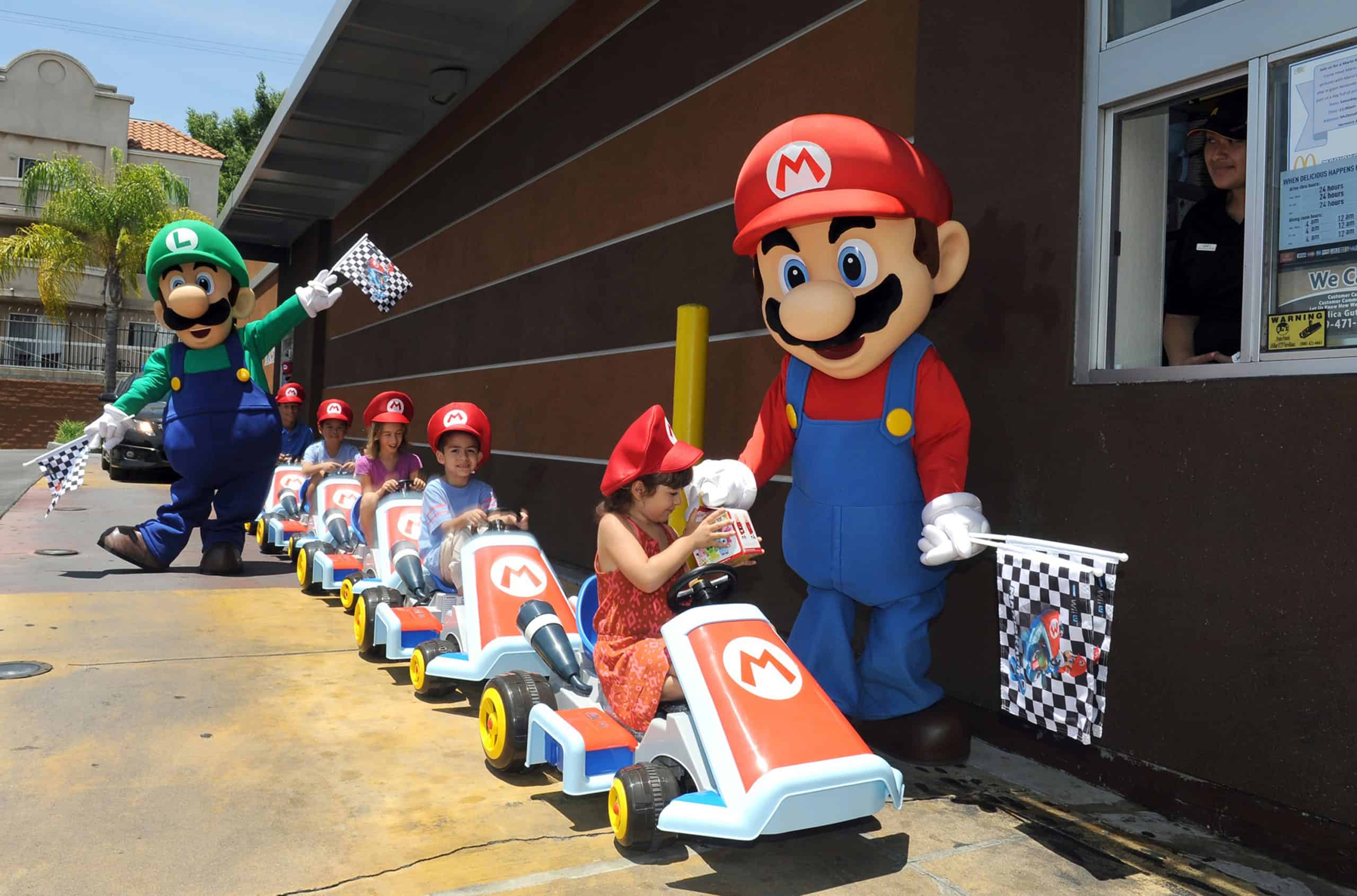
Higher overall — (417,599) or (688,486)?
(688,486)

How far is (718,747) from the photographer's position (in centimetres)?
278

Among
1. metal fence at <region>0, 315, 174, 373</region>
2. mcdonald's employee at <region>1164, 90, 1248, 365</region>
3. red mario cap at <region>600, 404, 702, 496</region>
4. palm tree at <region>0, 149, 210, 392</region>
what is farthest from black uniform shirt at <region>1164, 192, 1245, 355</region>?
metal fence at <region>0, 315, 174, 373</region>

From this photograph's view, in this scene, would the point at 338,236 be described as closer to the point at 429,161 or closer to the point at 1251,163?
the point at 429,161

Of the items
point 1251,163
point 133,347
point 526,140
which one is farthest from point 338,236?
point 133,347

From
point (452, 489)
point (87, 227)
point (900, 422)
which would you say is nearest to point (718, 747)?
point (900, 422)

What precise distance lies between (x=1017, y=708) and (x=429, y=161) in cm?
981

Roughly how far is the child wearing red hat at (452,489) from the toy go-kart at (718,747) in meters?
1.80

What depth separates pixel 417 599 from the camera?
536 cm

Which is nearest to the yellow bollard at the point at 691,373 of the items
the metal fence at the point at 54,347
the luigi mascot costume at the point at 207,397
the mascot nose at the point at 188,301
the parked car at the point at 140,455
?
the luigi mascot costume at the point at 207,397

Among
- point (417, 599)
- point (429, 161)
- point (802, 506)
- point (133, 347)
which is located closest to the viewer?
point (802, 506)

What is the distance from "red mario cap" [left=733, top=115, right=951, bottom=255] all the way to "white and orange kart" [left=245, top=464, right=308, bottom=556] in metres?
5.81

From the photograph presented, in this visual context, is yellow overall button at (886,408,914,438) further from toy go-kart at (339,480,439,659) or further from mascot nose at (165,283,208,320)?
mascot nose at (165,283,208,320)

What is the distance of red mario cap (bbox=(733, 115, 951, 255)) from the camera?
362 cm

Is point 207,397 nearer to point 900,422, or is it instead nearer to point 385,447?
point 385,447
